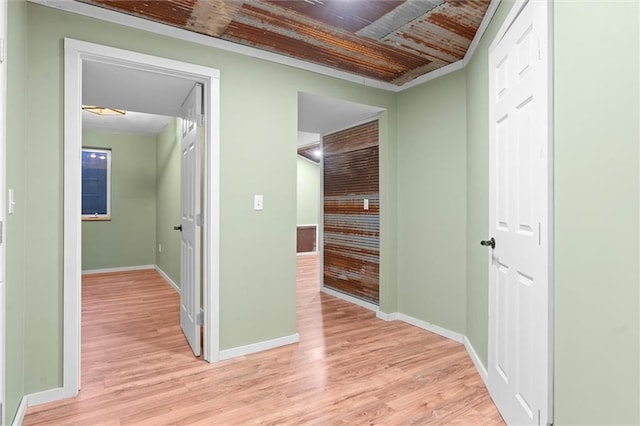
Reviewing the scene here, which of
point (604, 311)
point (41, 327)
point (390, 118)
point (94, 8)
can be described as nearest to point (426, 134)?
point (390, 118)

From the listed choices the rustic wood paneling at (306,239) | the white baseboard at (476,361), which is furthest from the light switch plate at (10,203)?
the rustic wood paneling at (306,239)

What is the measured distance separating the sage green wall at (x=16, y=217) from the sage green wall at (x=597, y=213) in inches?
91.4

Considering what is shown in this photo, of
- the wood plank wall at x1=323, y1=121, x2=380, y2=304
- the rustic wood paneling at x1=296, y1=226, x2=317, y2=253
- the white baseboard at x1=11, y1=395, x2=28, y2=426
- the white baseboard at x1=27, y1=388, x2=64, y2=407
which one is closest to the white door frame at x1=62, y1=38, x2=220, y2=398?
the white baseboard at x1=27, y1=388, x2=64, y2=407

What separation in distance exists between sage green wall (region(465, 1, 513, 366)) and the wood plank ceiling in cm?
23

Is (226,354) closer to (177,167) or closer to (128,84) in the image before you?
(128,84)

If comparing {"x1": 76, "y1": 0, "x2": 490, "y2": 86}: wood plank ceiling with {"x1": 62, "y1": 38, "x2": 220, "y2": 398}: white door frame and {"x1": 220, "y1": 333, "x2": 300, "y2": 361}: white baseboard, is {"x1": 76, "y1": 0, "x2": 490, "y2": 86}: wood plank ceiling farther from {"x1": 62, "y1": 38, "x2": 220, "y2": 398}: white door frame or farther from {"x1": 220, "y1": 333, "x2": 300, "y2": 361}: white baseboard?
{"x1": 220, "y1": 333, "x2": 300, "y2": 361}: white baseboard

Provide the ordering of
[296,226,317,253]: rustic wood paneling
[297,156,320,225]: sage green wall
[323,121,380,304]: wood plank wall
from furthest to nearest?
[297,156,320,225]: sage green wall, [296,226,317,253]: rustic wood paneling, [323,121,380,304]: wood plank wall

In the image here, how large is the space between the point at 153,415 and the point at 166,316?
1888mm

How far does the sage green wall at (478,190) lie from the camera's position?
2.27 meters

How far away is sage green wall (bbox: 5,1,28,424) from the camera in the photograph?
1.63 meters

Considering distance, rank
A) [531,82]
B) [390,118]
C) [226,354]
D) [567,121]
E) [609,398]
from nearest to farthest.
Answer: [609,398], [567,121], [531,82], [226,354], [390,118]

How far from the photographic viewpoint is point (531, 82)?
5.10 ft

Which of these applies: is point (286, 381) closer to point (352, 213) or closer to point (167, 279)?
point (352, 213)

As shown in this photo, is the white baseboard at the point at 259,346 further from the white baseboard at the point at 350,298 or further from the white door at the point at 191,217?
the white baseboard at the point at 350,298
